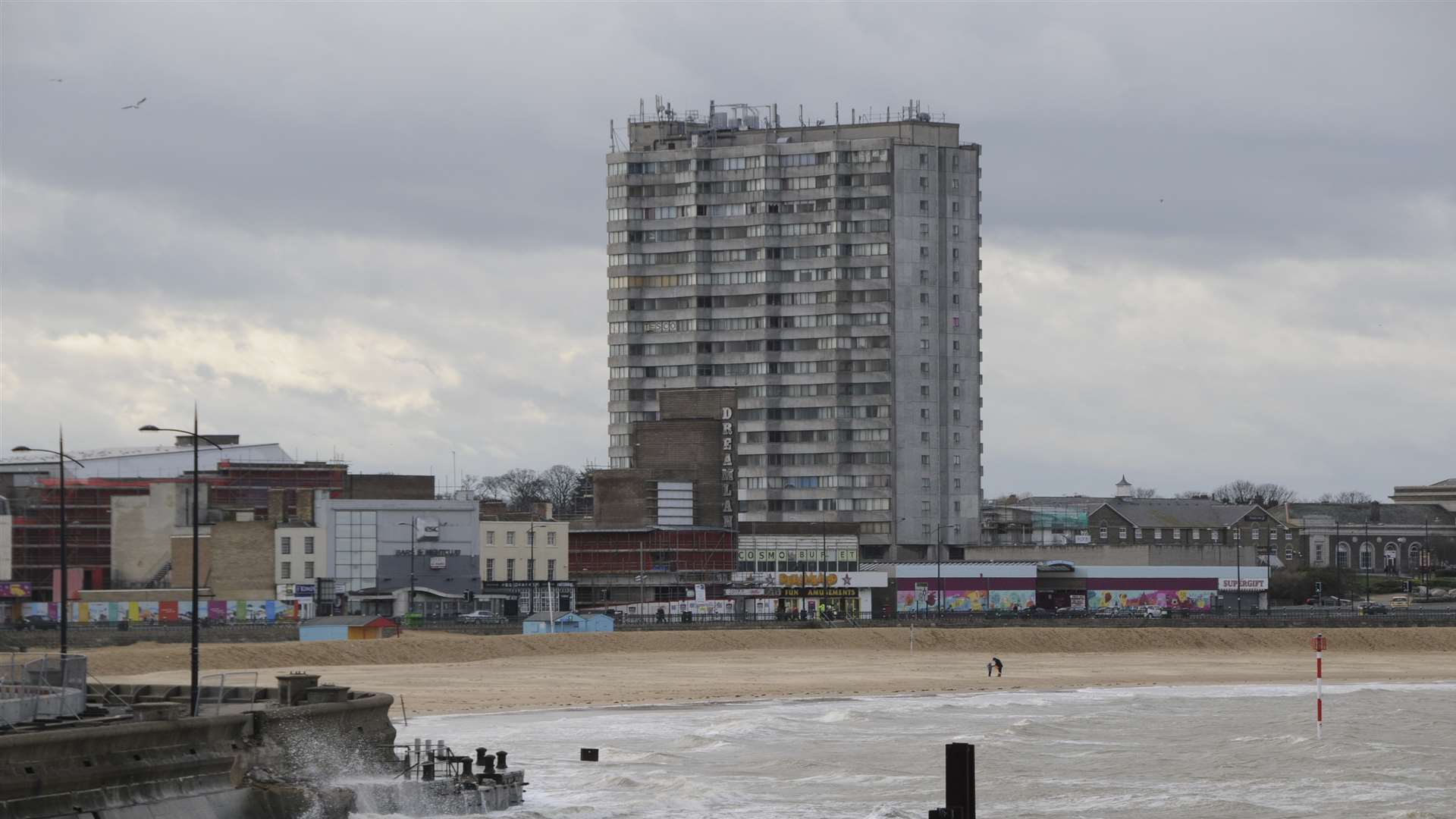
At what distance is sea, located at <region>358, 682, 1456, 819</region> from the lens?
4575 cm

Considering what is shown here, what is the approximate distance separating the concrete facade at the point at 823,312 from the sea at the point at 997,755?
3681 inches

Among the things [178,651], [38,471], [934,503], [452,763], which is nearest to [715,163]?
[934,503]

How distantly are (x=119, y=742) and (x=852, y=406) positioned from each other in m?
143

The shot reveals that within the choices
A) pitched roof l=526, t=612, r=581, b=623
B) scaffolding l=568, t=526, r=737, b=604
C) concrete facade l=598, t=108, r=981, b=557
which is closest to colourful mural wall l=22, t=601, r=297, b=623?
pitched roof l=526, t=612, r=581, b=623

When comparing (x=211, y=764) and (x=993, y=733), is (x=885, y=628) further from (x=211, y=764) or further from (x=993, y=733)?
(x=211, y=764)

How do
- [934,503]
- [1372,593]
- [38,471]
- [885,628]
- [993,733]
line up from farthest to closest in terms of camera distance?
[1372,593] < [934,503] < [38,471] < [885,628] < [993,733]

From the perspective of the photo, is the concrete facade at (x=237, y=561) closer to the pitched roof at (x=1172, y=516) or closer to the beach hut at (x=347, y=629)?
the beach hut at (x=347, y=629)

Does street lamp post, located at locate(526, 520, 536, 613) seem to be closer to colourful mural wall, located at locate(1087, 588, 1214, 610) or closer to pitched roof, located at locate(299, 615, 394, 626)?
pitched roof, located at locate(299, 615, 394, 626)

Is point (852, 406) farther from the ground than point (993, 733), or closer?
farther from the ground

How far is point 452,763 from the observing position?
4500cm

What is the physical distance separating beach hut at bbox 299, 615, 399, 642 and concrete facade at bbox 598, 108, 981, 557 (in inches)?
2695

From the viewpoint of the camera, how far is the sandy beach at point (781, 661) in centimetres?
8181

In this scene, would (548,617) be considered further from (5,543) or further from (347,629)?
(5,543)

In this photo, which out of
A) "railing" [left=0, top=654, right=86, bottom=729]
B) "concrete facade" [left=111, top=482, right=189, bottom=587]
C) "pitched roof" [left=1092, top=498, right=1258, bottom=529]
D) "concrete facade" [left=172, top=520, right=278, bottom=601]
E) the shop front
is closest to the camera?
"railing" [left=0, top=654, right=86, bottom=729]
